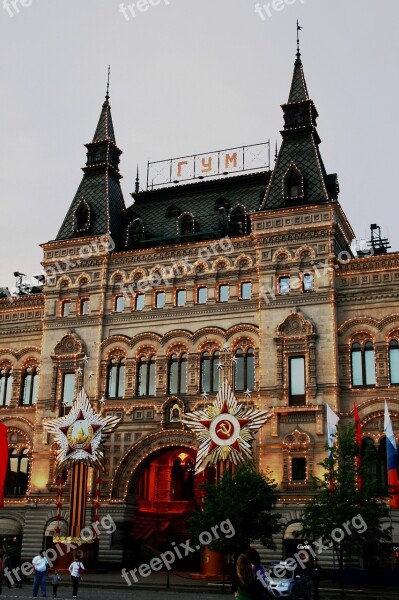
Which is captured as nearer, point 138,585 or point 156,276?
point 138,585

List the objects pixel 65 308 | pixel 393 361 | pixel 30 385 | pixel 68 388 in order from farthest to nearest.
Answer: pixel 30 385 → pixel 65 308 → pixel 68 388 → pixel 393 361

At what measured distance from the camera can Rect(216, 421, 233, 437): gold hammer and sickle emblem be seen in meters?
43.4

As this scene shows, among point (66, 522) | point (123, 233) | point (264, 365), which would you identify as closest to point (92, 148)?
point (123, 233)

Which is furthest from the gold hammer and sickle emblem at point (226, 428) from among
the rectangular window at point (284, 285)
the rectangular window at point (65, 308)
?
the rectangular window at point (65, 308)

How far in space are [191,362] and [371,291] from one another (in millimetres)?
11914

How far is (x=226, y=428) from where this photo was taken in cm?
4353

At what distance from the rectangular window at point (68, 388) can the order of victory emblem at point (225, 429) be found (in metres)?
10.2

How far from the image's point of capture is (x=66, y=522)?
155ft

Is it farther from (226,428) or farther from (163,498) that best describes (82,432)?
(226,428)

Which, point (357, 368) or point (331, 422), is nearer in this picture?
point (331, 422)

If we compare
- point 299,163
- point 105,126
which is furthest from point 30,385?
point 299,163

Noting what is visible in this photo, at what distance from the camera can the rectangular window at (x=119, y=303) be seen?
51188 mm

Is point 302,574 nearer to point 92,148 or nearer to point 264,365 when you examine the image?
point 264,365

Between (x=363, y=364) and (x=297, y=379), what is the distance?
12.9ft
